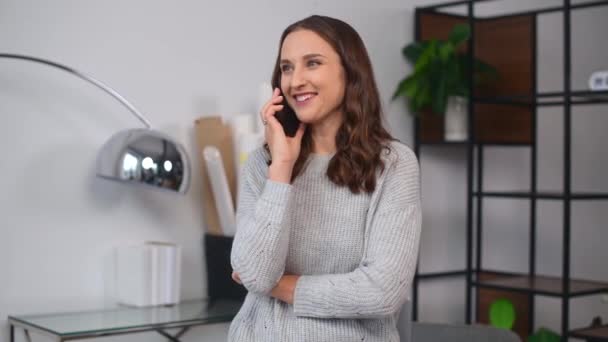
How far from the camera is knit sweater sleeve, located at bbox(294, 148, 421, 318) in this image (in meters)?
1.69

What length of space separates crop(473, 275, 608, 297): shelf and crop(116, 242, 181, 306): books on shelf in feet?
4.62

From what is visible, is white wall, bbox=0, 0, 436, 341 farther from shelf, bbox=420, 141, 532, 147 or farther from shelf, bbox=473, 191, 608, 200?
shelf, bbox=473, 191, 608, 200

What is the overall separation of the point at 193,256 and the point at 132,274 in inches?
14.4

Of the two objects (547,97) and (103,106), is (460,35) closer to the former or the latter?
(547,97)

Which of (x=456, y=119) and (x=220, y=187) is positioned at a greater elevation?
(x=456, y=119)

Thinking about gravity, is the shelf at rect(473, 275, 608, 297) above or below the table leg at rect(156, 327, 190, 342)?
above

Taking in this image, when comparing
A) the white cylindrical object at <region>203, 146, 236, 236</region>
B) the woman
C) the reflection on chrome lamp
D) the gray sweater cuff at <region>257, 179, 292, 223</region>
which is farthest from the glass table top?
the gray sweater cuff at <region>257, 179, 292, 223</region>

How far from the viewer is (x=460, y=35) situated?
12.4 ft

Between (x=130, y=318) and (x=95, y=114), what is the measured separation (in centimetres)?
70

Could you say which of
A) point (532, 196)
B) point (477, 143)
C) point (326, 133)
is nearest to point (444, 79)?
point (477, 143)

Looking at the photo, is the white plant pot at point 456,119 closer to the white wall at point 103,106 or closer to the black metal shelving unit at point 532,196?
the black metal shelving unit at point 532,196

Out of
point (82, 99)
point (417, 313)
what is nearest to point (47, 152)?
point (82, 99)

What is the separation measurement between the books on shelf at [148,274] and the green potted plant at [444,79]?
1359mm

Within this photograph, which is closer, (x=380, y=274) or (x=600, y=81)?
(x=380, y=274)
